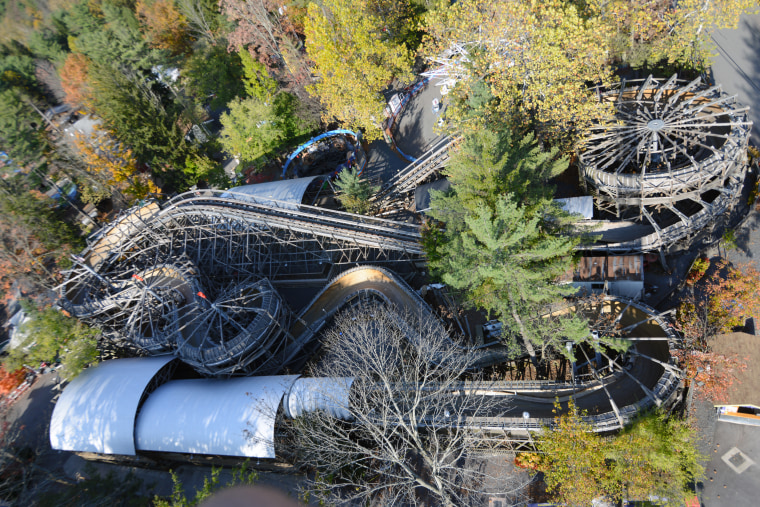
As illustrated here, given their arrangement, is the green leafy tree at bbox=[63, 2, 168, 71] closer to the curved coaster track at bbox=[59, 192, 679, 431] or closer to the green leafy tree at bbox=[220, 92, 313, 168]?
the green leafy tree at bbox=[220, 92, 313, 168]

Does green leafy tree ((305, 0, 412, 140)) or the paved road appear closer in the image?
the paved road

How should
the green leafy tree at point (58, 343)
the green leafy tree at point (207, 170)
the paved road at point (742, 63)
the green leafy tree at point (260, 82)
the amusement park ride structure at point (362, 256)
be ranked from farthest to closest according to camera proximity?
the green leafy tree at point (207, 170) → the green leafy tree at point (260, 82) → the paved road at point (742, 63) → the green leafy tree at point (58, 343) → the amusement park ride structure at point (362, 256)

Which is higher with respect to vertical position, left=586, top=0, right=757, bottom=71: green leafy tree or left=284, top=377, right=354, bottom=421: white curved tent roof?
left=586, top=0, right=757, bottom=71: green leafy tree

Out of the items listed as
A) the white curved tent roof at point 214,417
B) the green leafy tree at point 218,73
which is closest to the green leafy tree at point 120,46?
the green leafy tree at point 218,73

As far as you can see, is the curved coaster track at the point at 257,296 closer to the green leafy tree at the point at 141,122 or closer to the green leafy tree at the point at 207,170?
the green leafy tree at the point at 207,170

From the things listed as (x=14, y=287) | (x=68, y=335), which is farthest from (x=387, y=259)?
(x=14, y=287)

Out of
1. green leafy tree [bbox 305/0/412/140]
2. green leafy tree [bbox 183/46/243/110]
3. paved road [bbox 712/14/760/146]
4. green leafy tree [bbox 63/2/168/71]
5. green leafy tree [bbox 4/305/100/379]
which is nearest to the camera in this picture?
green leafy tree [bbox 4/305/100/379]

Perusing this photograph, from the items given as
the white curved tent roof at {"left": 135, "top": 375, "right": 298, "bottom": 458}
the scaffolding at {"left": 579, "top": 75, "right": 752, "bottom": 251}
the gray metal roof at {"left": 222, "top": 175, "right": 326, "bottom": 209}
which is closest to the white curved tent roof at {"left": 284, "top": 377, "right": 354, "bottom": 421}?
the white curved tent roof at {"left": 135, "top": 375, "right": 298, "bottom": 458}
